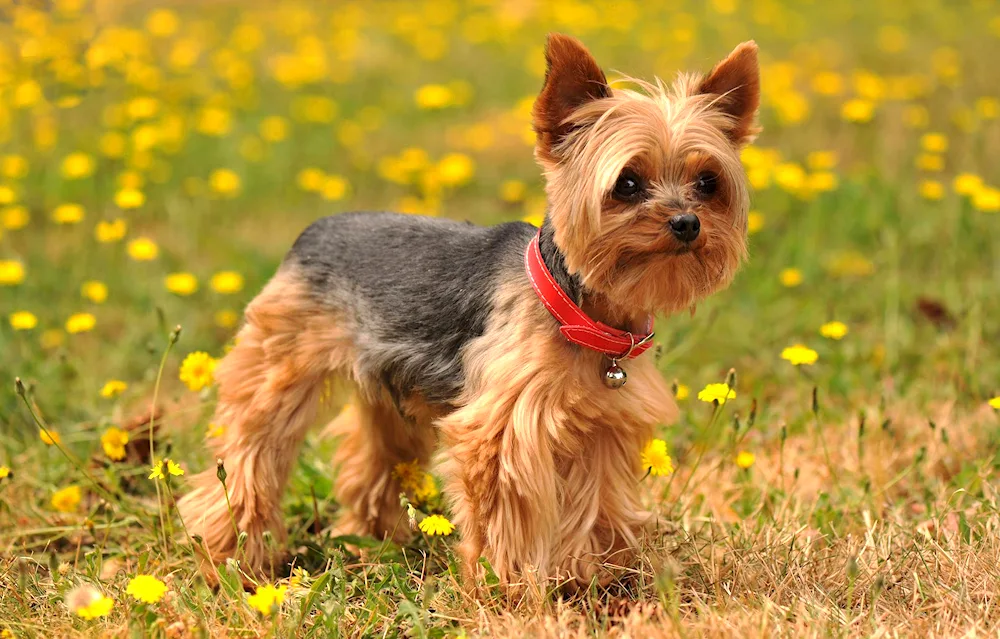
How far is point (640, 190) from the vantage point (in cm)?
347

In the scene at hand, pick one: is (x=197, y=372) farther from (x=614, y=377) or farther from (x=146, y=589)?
(x=614, y=377)

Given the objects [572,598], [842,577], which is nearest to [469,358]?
[572,598]

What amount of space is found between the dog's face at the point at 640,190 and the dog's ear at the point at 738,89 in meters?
0.13

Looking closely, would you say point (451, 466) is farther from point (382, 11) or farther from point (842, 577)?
point (382, 11)

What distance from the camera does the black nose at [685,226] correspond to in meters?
3.33

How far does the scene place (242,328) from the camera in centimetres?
454

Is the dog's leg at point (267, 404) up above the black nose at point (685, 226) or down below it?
below

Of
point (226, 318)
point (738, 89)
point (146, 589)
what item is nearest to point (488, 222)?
point (226, 318)

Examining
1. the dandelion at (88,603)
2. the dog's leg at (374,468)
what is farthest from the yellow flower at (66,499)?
the dandelion at (88,603)

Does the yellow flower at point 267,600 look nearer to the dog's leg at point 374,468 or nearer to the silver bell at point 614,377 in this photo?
the silver bell at point 614,377

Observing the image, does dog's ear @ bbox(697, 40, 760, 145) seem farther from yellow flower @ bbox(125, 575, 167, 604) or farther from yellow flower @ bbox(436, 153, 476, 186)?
yellow flower @ bbox(436, 153, 476, 186)

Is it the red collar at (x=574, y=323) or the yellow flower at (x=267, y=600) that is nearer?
the yellow flower at (x=267, y=600)

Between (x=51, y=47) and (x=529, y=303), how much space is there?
478 cm

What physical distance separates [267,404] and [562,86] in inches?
70.2
